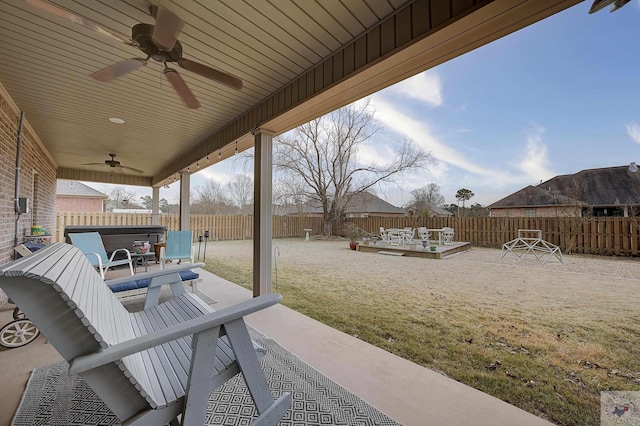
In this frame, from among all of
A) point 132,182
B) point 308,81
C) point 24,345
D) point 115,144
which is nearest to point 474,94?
point 308,81

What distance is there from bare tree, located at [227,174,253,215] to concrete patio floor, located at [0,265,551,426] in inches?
325

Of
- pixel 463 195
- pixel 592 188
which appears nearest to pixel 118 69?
pixel 592 188

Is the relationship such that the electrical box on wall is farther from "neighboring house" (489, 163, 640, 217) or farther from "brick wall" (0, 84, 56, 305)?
"neighboring house" (489, 163, 640, 217)

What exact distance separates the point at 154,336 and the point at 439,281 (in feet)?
14.5

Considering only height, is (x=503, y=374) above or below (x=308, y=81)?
below

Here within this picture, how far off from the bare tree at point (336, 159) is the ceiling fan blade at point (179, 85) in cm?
883

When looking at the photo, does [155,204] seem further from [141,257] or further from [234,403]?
[234,403]

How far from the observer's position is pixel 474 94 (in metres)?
4.05

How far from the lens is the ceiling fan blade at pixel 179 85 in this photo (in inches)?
84.8

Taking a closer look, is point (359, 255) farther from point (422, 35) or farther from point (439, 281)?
point (422, 35)

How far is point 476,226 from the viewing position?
6.95 m

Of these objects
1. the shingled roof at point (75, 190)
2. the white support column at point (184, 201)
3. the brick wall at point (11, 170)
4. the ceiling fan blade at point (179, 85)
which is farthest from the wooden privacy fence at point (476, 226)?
the shingled roof at point (75, 190)

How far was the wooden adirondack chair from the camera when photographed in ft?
2.75

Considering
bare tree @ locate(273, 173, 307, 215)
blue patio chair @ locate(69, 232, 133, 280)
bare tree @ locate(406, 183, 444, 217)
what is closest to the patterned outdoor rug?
blue patio chair @ locate(69, 232, 133, 280)
